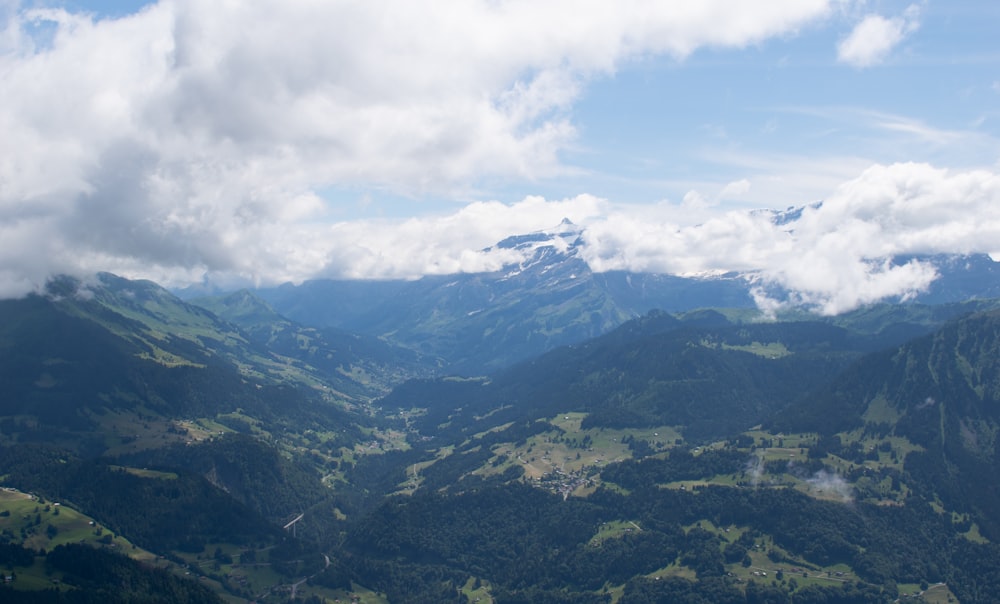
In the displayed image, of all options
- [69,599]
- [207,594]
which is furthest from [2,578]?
[207,594]

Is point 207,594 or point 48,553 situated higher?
point 48,553

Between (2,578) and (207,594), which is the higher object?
(2,578)

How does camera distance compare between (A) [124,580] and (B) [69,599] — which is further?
(A) [124,580]

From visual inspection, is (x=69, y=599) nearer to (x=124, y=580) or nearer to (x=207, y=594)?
(x=124, y=580)

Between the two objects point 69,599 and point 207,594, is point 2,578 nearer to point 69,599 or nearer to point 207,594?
point 69,599

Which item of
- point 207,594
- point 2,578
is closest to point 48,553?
point 2,578

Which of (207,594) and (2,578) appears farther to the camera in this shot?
(207,594)

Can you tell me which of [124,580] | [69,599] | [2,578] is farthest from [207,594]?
[2,578]

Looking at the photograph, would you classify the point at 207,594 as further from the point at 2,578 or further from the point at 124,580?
the point at 2,578
